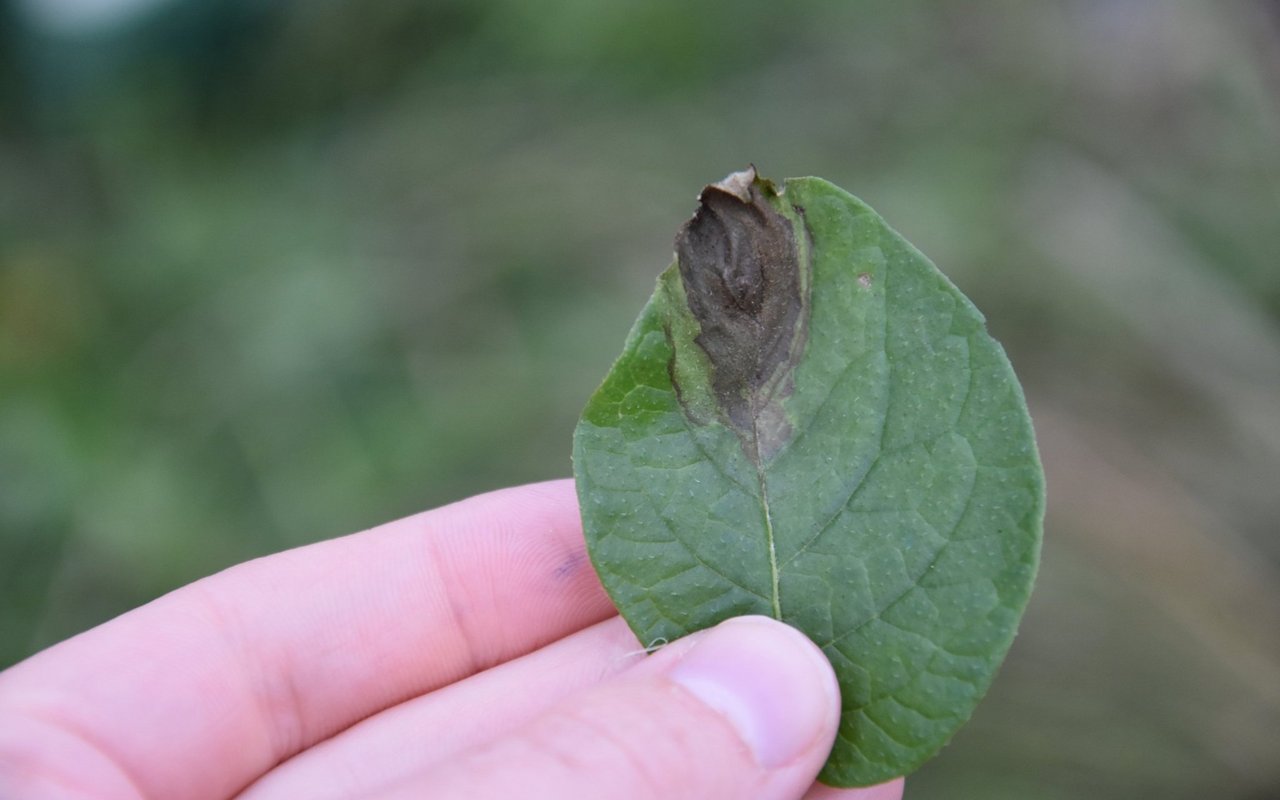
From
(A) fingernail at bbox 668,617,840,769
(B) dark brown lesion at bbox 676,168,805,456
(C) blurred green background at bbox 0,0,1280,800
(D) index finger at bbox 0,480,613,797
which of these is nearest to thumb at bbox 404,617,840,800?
(A) fingernail at bbox 668,617,840,769

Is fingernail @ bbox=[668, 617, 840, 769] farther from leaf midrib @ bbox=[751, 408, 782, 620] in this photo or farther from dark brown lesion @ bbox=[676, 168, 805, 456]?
dark brown lesion @ bbox=[676, 168, 805, 456]

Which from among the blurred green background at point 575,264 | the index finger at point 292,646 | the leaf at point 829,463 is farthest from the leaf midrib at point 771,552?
the blurred green background at point 575,264

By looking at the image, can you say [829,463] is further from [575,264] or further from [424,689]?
[575,264]

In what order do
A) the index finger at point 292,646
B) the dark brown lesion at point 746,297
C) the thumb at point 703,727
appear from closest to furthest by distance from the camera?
1. the thumb at point 703,727
2. the dark brown lesion at point 746,297
3. the index finger at point 292,646

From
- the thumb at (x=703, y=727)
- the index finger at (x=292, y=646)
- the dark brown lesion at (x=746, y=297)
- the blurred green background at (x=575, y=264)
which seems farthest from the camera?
the blurred green background at (x=575, y=264)

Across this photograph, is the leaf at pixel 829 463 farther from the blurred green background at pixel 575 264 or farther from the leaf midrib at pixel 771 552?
the blurred green background at pixel 575 264

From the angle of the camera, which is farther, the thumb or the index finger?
the index finger

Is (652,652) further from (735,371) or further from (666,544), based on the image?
(735,371)
